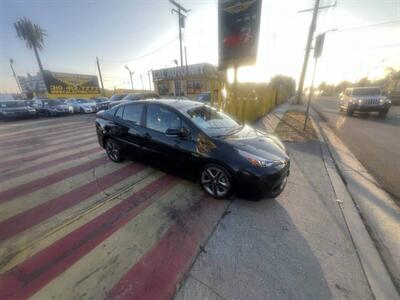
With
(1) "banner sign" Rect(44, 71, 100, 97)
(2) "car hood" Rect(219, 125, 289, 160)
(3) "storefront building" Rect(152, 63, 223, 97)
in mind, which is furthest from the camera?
(3) "storefront building" Rect(152, 63, 223, 97)

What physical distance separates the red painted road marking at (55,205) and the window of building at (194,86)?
2888 cm

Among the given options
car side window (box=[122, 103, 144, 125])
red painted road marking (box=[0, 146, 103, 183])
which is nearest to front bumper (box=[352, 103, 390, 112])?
car side window (box=[122, 103, 144, 125])

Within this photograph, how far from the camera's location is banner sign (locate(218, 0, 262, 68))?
6.23 m

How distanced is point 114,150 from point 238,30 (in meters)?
6.16

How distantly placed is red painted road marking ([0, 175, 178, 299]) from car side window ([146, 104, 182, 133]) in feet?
4.59

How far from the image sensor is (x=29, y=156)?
536 centimetres

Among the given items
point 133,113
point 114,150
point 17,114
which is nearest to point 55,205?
point 114,150

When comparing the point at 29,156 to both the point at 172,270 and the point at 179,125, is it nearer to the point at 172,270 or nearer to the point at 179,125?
the point at 179,125

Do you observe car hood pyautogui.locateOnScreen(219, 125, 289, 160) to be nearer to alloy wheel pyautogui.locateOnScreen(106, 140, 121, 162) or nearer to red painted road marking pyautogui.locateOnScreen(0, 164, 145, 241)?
red painted road marking pyautogui.locateOnScreen(0, 164, 145, 241)

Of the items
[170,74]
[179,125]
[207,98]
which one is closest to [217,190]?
[179,125]

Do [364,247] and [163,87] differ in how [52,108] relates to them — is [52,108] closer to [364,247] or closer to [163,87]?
[364,247]

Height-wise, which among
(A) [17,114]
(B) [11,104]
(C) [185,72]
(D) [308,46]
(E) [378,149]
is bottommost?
(E) [378,149]

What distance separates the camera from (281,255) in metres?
2.06

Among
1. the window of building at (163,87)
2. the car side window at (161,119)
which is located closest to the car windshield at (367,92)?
the car side window at (161,119)
